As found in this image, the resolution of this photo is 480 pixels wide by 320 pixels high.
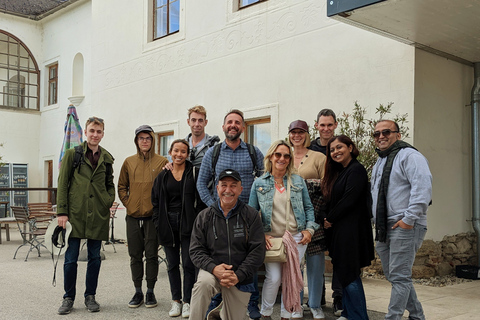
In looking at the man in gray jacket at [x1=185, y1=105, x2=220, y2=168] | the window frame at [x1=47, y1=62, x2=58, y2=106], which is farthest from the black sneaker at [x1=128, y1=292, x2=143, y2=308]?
the window frame at [x1=47, y1=62, x2=58, y2=106]

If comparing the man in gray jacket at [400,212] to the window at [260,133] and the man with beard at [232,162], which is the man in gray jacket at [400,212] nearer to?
the man with beard at [232,162]

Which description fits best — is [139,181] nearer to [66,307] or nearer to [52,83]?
[66,307]

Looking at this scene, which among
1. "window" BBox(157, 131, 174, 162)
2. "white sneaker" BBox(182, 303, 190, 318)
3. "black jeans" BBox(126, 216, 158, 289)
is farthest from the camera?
A: "window" BBox(157, 131, 174, 162)

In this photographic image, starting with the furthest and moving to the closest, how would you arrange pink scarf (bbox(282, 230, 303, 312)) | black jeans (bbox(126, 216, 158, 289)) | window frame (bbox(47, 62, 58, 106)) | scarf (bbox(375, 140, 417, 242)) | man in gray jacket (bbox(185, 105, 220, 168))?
window frame (bbox(47, 62, 58, 106))
man in gray jacket (bbox(185, 105, 220, 168))
black jeans (bbox(126, 216, 158, 289))
pink scarf (bbox(282, 230, 303, 312))
scarf (bbox(375, 140, 417, 242))

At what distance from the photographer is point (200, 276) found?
422cm

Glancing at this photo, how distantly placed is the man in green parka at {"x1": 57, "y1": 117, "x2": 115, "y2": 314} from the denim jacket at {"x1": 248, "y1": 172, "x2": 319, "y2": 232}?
1696 millimetres

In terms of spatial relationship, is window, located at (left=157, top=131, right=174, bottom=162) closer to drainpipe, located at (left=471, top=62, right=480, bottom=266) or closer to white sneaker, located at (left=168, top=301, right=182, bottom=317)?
drainpipe, located at (left=471, top=62, right=480, bottom=266)

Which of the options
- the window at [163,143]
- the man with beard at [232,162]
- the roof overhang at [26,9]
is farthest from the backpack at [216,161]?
the roof overhang at [26,9]

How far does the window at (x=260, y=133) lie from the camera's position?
30.8 feet

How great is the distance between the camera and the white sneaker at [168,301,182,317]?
5.13m

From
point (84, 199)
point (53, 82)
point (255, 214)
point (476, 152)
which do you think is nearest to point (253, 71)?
point (476, 152)

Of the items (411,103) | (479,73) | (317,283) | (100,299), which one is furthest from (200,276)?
(479,73)

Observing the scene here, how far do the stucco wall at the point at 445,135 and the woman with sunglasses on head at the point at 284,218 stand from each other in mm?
3045

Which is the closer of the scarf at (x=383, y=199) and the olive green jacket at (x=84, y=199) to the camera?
the scarf at (x=383, y=199)
